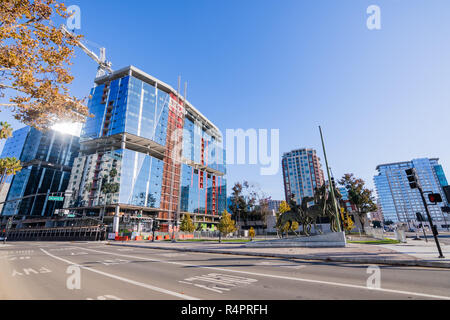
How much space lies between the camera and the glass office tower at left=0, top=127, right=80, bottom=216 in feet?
292

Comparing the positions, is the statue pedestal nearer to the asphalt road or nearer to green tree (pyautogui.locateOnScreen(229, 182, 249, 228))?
the asphalt road

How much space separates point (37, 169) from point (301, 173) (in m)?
144

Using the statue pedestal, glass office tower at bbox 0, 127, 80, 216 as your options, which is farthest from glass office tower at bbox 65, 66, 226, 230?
the statue pedestal

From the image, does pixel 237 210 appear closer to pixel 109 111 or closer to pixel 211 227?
pixel 211 227

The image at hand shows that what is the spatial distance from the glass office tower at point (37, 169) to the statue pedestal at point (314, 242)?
102 m

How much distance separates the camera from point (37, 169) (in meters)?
95.6

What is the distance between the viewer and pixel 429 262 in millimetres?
8750

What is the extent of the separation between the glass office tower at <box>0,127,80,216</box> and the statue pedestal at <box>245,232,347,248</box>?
102123 millimetres

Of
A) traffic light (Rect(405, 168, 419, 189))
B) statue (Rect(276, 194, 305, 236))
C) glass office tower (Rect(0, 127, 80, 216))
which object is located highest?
glass office tower (Rect(0, 127, 80, 216))

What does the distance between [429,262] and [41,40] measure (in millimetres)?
18828

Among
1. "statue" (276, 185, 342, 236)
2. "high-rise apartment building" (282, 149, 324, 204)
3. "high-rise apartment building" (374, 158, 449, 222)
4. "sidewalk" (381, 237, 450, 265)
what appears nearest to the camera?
"sidewalk" (381, 237, 450, 265)

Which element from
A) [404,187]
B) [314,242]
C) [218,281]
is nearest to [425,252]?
[314,242]

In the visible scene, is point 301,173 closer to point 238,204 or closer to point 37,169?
point 238,204
